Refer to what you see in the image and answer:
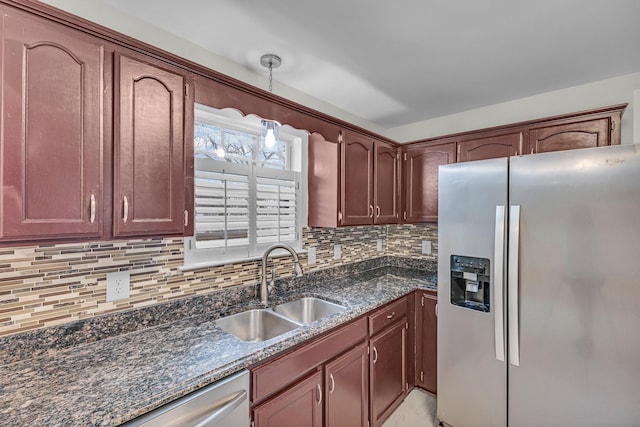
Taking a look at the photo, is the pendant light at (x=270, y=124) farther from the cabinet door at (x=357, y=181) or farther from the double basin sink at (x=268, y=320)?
the double basin sink at (x=268, y=320)

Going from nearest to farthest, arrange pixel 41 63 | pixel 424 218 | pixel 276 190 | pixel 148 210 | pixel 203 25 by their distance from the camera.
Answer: pixel 41 63 < pixel 148 210 < pixel 203 25 < pixel 276 190 < pixel 424 218

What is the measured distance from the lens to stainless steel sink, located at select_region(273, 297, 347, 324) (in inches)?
75.9

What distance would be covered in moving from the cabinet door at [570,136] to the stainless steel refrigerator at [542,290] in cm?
70

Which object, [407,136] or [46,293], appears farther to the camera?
[407,136]

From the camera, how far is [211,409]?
1.04 m

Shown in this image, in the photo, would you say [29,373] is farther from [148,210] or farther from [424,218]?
[424,218]

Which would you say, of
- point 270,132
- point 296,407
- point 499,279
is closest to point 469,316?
point 499,279

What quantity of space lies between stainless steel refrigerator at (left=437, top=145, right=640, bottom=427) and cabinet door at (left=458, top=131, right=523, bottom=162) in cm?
66

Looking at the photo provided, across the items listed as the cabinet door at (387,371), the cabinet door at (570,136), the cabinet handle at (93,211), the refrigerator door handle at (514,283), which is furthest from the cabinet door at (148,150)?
the cabinet door at (570,136)

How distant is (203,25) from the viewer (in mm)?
1496

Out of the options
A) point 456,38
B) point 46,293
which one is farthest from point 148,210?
point 456,38

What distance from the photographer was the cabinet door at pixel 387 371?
1.95 m

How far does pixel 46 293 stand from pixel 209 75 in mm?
1173

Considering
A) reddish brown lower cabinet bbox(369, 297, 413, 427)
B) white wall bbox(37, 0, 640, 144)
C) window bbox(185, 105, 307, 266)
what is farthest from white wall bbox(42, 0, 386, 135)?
reddish brown lower cabinet bbox(369, 297, 413, 427)
